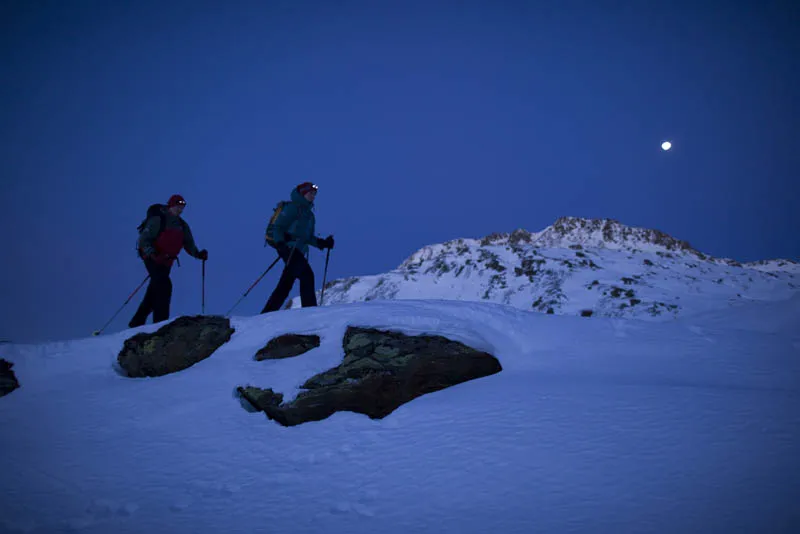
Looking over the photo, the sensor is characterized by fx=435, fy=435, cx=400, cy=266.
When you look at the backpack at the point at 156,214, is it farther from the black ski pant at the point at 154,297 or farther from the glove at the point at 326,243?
the glove at the point at 326,243

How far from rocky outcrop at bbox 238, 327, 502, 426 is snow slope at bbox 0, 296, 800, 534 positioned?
14 cm

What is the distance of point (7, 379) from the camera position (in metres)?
4.96

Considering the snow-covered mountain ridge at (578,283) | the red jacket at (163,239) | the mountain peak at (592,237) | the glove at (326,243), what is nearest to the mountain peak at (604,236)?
the mountain peak at (592,237)

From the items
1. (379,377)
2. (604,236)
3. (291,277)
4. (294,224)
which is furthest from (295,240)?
(604,236)

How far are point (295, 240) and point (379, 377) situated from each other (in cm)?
386

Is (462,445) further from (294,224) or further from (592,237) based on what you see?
(592,237)

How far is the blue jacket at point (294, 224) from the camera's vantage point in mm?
7094

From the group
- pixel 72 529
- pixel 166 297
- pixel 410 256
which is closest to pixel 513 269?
pixel 166 297

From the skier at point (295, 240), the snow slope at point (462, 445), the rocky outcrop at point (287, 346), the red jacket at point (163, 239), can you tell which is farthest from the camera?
the skier at point (295, 240)

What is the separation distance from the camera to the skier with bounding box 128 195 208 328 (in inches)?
269

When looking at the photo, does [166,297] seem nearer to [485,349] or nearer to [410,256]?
[485,349]

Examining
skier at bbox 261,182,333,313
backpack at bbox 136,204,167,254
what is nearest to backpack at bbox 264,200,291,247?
skier at bbox 261,182,333,313

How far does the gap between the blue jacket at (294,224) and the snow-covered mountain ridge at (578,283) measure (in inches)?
582

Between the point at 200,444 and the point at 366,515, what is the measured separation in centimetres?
170
